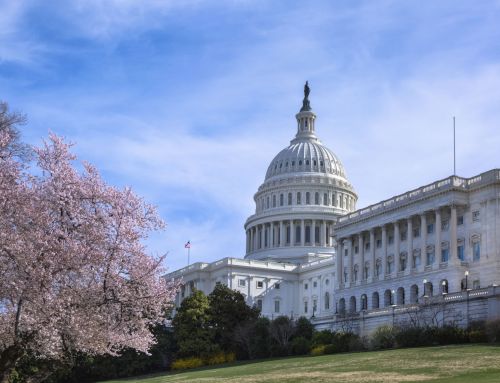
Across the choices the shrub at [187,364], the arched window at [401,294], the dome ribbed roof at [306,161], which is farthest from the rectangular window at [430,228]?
the dome ribbed roof at [306,161]

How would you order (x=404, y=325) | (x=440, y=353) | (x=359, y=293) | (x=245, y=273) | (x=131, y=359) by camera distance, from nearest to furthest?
(x=440, y=353), (x=404, y=325), (x=131, y=359), (x=359, y=293), (x=245, y=273)

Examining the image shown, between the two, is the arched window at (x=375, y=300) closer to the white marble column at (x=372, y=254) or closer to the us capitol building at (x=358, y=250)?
the us capitol building at (x=358, y=250)

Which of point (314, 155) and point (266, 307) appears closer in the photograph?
point (266, 307)

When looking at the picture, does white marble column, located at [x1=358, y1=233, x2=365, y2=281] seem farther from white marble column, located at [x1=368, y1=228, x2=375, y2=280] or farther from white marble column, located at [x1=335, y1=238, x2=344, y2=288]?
white marble column, located at [x1=335, y1=238, x2=344, y2=288]

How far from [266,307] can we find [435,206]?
60999mm

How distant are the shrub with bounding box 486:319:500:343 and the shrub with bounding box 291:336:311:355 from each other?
79.6ft

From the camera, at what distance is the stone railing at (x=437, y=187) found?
10019cm

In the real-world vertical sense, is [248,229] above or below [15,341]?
above

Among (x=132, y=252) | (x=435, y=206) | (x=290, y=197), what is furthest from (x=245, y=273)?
(x=132, y=252)

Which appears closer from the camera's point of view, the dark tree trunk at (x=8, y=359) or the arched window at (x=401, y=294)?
the dark tree trunk at (x=8, y=359)

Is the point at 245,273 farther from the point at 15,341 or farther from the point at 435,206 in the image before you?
the point at 15,341

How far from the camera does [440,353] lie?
198ft

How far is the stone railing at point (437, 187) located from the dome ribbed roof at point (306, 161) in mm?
64978

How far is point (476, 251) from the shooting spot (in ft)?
332
